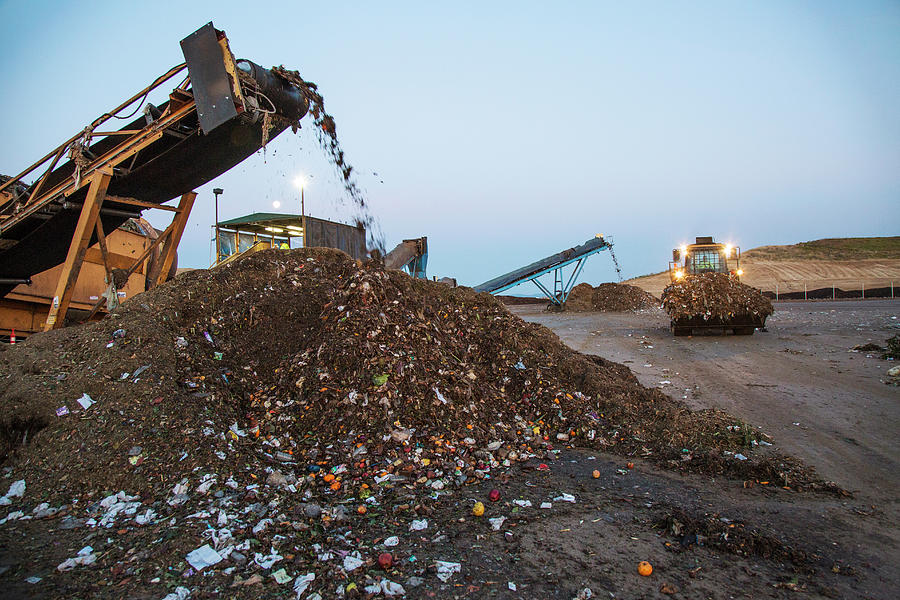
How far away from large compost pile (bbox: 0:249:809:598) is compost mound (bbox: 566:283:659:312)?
1654 centimetres

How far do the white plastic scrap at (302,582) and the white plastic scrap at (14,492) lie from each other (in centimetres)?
225

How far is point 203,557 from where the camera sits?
2.59 meters

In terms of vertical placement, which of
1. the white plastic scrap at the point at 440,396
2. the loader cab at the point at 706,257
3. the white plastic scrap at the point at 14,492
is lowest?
the white plastic scrap at the point at 14,492

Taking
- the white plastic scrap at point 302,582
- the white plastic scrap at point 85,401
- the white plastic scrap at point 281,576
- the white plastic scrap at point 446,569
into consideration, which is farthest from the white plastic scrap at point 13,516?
the white plastic scrap at point 446,569

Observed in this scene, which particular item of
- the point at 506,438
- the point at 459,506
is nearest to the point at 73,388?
the point at 459,506

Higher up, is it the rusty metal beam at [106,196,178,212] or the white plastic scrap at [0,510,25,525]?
the rusty metal beam at [106,196,178,212]

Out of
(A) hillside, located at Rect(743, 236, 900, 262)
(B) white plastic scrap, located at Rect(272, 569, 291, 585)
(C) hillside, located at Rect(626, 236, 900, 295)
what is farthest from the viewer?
(A) hillside, located at Rect(743, 236, 900, 262)

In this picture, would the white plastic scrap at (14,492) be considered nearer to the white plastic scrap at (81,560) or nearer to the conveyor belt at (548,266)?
the white plastic scrap at (81,560)

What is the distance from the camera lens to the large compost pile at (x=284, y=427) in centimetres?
267

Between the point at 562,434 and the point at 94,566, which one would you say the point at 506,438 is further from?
the point at 94,566

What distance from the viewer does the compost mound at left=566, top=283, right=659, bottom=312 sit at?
2172cm

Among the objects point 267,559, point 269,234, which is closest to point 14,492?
point 267,559

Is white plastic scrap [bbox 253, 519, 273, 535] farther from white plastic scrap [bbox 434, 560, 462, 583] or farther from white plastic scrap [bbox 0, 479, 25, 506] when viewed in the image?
white plastic scrap [bbox 0, 479, 25, 506]

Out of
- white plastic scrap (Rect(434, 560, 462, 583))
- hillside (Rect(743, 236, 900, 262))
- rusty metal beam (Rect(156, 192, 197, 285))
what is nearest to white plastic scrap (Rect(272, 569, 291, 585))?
white plastic scrap (Rect(434, 560, 462, 583))
